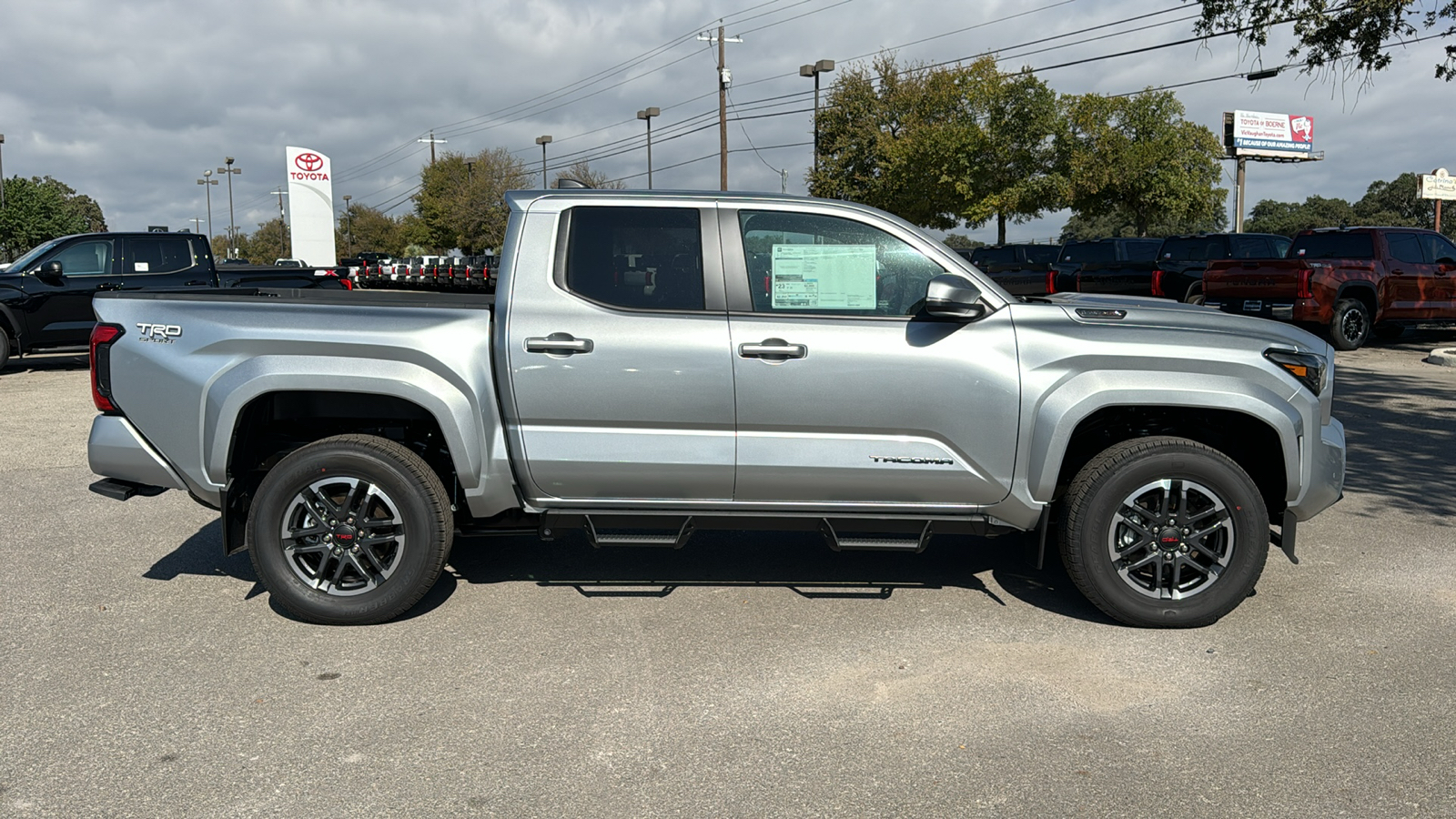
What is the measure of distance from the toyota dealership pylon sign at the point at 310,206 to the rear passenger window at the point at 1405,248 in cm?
3652

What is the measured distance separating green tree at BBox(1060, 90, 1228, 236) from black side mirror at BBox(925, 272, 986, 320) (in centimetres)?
3224

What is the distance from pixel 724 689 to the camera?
4.16m

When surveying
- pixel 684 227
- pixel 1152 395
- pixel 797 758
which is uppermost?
pixel 684 227

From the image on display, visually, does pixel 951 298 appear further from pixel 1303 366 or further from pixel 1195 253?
pixel 1195 253

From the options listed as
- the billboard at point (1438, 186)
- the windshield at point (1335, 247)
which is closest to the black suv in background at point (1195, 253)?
the windshield at point (1335, 247)

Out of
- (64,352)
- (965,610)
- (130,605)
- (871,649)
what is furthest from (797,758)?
(64,352)

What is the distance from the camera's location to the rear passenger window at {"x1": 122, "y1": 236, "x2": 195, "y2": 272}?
1473 centimetres

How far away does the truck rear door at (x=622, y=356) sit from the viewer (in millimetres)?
4621

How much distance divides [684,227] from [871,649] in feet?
6.51

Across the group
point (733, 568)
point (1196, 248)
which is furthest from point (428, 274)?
point (733, 568)

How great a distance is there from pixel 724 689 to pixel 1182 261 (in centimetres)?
1819

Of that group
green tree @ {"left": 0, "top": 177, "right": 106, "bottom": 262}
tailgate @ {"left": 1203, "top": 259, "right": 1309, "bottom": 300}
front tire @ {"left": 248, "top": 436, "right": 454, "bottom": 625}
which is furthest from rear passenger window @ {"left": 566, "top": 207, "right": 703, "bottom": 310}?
green tree @ {"left": 0, "top": 177, "right": 106, "bottom": 262}

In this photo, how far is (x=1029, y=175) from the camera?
36.2 metres

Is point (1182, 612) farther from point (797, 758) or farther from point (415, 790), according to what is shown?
point (415, 790)
